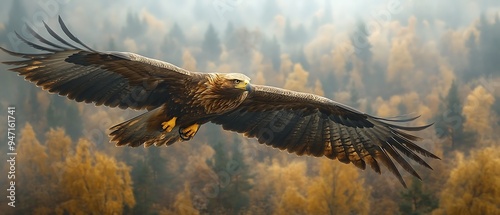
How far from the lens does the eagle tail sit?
4.73 metres

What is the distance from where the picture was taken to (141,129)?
4.78 meters

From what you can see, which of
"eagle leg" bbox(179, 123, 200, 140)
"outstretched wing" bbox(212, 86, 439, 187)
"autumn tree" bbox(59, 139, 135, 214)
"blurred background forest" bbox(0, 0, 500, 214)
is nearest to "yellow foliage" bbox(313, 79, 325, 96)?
"blurred background forest" bbox(0, 0, 500, 214)

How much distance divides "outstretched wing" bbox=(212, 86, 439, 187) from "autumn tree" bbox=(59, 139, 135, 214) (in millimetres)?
9195

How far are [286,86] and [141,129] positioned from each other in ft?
58.8

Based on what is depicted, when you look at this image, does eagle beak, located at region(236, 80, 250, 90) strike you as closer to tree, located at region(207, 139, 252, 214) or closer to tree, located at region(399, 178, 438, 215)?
tree, located at region(399, 178, 438, 215)

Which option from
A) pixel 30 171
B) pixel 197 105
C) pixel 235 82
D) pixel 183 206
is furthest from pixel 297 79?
pixel 235 82

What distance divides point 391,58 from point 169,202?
43.9ft

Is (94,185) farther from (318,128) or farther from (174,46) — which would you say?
(318,128)

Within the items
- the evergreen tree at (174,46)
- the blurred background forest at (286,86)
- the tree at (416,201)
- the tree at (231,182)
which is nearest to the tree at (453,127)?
the blurred background forest at (286,86)

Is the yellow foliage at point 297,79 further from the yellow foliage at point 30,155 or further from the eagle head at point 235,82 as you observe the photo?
the eagle head at point 235,82

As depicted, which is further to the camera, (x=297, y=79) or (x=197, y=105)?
(x=297, y=79)

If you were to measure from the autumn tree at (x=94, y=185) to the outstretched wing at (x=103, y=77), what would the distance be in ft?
31.6

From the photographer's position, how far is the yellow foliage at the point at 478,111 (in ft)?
58.2

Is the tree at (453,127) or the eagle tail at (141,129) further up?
the tree at (453,127)
